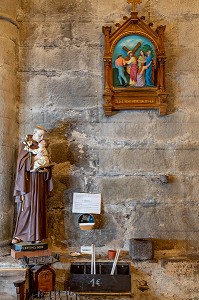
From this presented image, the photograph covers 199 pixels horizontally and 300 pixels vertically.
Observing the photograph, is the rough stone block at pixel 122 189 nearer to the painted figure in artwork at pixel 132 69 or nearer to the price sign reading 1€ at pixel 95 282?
the price sign reading 1€ at pixel 95 282

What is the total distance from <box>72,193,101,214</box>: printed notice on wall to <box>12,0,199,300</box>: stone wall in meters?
0.06

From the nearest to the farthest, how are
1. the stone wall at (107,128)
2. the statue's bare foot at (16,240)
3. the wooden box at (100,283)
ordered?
the wooden box at (100,283) < the statue's bare foot at (16,240) < the stone wall at (107,128)

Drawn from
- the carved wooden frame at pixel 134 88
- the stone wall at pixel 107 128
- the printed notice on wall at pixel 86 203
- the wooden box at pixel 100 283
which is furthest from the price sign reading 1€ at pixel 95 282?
the carved wooden frame at pixel 134 88

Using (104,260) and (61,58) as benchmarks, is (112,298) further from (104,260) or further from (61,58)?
(61,58)

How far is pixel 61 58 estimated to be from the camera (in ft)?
13.2

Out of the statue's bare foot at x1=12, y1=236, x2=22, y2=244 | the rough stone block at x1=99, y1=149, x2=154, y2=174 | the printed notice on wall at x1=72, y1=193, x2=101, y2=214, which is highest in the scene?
the rough stone block at x1=99, y1=149, x2=154, y2=174

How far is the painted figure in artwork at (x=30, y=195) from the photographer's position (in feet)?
11.5

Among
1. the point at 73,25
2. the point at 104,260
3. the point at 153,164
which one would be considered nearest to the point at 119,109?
the point at 153,164

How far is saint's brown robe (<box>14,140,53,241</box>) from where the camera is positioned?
3.51 metres

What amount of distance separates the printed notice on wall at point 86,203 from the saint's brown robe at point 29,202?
1.26ft

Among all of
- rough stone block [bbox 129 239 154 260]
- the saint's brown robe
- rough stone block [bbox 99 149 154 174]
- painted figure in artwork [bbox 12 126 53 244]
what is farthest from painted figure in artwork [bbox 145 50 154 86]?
rough stone block [bbox 129 239 154 260]

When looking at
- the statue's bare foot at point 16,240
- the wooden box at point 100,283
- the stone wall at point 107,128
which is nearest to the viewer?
the wooden box at point 100,283

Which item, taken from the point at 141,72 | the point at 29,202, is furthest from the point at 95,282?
the point at 141,72

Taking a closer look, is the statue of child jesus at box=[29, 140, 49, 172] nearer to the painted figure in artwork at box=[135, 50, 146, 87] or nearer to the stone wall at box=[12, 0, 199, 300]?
the stone wall at box=[12, 0, 199, 300]
